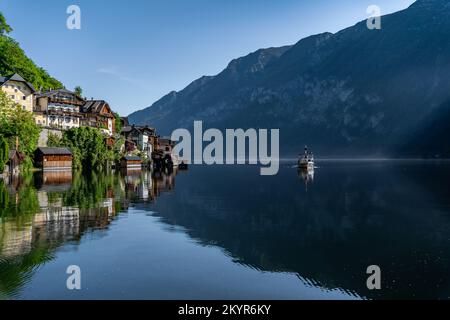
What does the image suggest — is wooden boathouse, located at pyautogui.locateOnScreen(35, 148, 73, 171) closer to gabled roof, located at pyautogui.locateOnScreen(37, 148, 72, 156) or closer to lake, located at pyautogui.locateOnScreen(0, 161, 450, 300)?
gabled roof, located at pyautogui.locateOnScreen(37, 148, 72, 156)

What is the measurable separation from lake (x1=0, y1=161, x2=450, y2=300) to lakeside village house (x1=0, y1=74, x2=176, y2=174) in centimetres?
7110

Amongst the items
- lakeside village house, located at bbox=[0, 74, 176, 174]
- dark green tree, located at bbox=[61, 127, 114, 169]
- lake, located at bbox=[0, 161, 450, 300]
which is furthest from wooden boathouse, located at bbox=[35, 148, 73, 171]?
lake, located at bbox=[0, 161, 450, 300]

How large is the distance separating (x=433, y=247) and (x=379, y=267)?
22.7 feet

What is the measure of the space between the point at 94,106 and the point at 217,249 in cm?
11496

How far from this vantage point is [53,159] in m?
99.6

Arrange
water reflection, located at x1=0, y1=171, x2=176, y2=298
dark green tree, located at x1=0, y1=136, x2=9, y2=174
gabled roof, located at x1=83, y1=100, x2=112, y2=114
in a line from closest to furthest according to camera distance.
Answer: water reflection, located at x1=0, y1=171, x2=176, y2=298 < dark green tree, located at x1=0, y1=136, x2=9, y2=174 < gabled roof, located at x1=83, y1=100, x2=112, y2=114

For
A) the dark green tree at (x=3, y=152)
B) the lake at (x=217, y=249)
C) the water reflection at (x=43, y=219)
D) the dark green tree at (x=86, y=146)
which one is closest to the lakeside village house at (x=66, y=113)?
the dark green tree at (x=86, y=146)

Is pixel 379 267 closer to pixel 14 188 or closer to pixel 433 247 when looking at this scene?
pixel 433 247

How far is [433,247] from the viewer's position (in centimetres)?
2639

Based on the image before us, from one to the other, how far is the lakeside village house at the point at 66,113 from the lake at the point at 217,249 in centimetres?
7110

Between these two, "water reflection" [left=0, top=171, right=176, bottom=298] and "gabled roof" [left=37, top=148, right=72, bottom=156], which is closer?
"water reflection" [left=0, top=171, right=176, bottom=298]

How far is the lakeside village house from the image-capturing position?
346 ft

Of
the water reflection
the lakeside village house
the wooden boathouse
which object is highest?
the lakeside village house

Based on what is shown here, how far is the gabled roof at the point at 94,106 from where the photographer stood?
128925 mm
